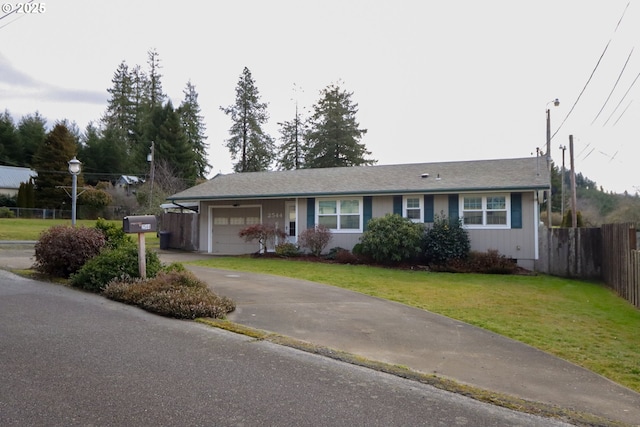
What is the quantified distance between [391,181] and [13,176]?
44.9 metres

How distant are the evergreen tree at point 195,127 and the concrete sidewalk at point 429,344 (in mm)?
44980

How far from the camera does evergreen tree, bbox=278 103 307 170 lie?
44844mm

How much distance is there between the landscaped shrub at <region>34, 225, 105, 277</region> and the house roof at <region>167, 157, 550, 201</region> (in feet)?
30.5

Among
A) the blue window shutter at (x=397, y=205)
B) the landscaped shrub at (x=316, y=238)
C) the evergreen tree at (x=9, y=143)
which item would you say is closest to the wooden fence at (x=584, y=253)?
the blue window shutter at (x=397, y=205)

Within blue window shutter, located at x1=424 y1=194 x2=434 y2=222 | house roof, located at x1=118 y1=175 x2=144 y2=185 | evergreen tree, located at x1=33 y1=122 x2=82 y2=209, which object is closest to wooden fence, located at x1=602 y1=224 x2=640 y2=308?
blue window shutter, located at x1=424 y1=194 x2=434 y2=222

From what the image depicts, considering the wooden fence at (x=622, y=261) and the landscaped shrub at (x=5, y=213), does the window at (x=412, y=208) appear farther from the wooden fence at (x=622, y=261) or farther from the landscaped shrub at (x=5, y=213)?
the landscaped shrub at (x=5, y=213)

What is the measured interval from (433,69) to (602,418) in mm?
13818

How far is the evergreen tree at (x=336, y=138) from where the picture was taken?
4072 cm

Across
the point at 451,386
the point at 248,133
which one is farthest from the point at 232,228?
the point at 248,133

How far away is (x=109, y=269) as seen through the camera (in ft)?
28.2

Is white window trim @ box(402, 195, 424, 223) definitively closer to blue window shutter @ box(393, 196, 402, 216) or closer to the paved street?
blue window shutter @ box(393, 196, 402, 216)

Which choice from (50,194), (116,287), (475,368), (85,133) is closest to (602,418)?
(475,368)

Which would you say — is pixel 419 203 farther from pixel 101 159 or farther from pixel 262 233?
pixel 101 159

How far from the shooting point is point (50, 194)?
38.7 meters
